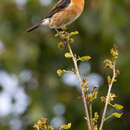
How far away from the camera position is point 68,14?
3.21 meters

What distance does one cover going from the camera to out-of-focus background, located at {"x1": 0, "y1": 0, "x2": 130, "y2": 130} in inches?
139

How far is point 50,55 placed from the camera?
156 inches

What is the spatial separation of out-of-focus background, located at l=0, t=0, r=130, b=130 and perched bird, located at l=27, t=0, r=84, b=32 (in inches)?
15.1

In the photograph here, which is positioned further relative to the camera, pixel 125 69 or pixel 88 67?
pixel 88 67

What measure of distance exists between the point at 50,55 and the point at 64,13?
2.67ft

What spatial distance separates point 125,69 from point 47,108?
0.92 meters

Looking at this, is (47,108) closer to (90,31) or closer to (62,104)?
(62,104)

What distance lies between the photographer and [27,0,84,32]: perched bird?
3168 mm

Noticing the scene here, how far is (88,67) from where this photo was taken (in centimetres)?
434

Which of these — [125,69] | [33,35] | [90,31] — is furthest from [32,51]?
[125,69]

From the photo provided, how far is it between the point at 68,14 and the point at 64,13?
0.06 m

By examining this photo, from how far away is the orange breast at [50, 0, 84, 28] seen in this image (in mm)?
3166

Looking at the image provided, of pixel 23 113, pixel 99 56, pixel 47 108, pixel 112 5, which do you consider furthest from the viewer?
pixel 99 56

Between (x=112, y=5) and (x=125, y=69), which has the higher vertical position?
(x=112, y=5)
